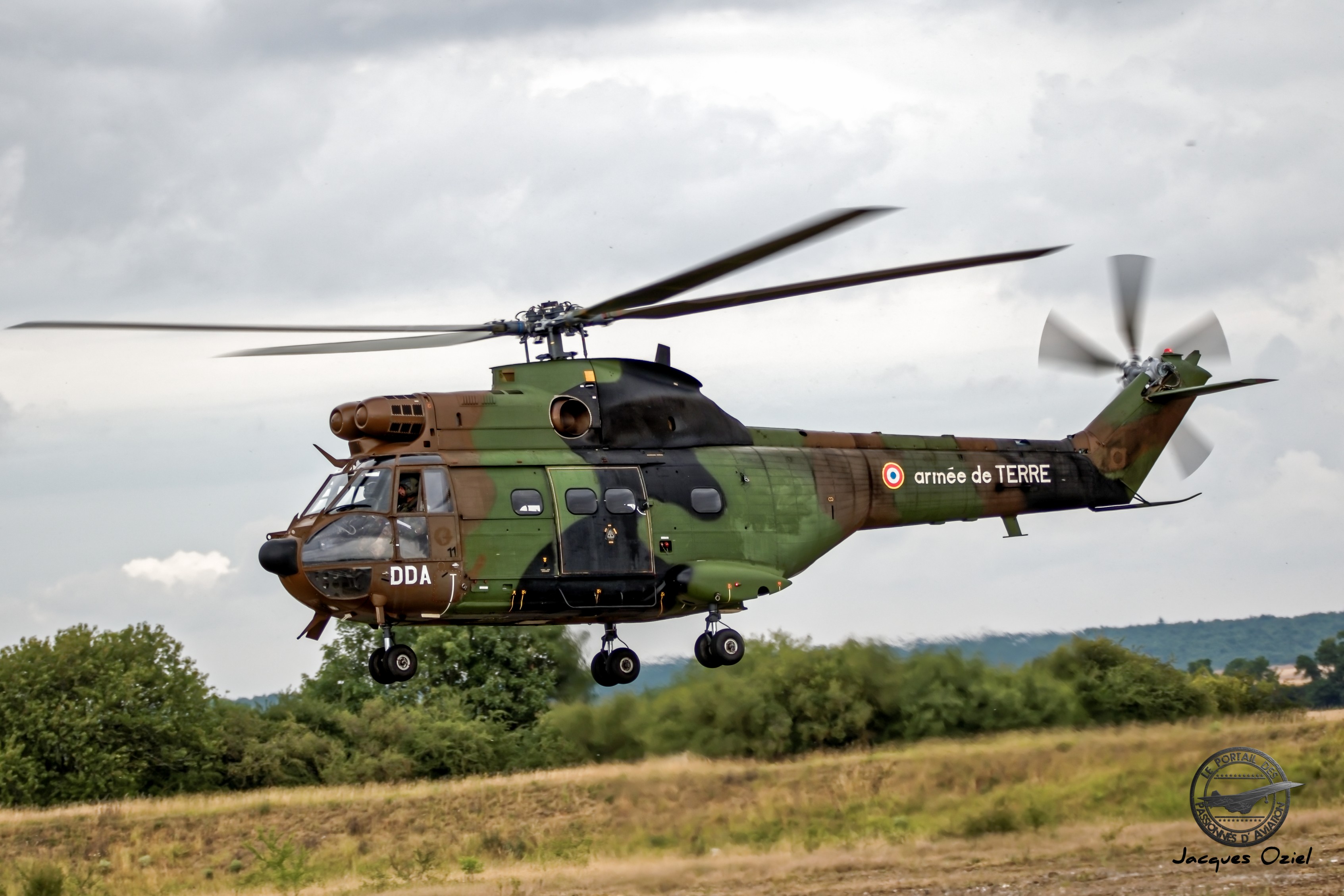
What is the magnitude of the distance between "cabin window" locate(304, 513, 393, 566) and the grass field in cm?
885

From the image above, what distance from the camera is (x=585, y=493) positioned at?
685 inches

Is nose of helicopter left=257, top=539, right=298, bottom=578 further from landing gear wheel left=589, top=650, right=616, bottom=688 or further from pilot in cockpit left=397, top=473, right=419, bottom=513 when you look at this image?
landing gear wheel left=589, top=650, right=616, bottom=688

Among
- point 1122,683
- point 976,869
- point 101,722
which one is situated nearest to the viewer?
point 976,869

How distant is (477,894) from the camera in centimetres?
2383

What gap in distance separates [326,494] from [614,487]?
3337 mm

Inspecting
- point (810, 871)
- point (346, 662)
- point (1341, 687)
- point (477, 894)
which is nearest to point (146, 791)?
point (346, 662)

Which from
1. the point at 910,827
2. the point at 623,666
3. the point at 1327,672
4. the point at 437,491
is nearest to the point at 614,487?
the point at 437,491

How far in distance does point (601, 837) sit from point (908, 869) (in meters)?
4.93

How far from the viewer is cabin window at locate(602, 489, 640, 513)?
17.5m

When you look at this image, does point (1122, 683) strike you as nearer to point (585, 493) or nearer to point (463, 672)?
point (585, 493)

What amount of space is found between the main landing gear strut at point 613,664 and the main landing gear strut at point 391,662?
2602 mm

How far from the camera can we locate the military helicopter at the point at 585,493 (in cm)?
1627

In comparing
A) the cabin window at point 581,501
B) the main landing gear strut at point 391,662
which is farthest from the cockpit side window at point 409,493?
the cabin window at point 581,501

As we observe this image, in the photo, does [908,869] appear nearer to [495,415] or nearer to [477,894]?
[477,894]
